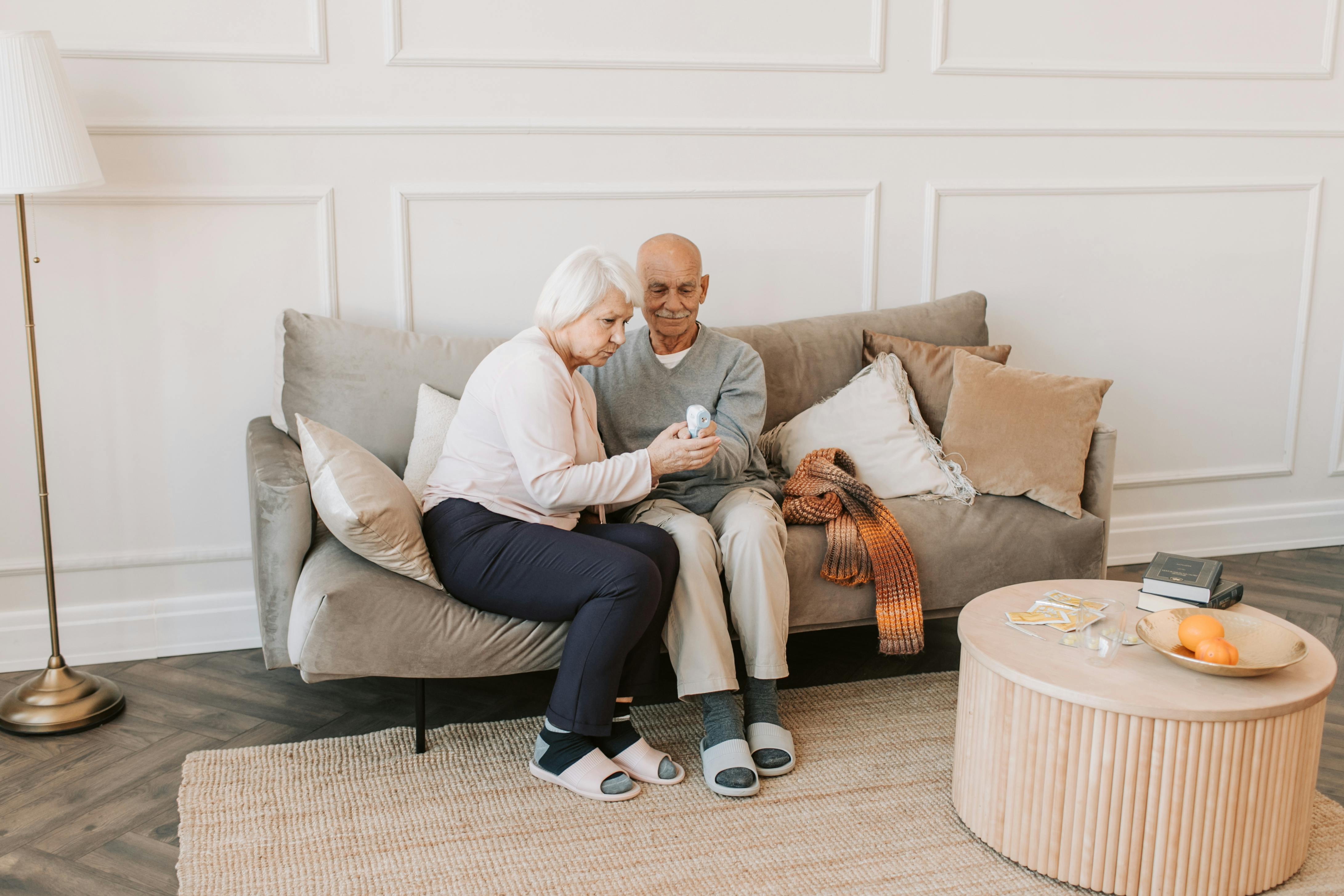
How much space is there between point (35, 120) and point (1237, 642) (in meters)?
2.53

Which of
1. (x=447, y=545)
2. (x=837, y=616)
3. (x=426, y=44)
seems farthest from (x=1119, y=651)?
(x=426, y=44)

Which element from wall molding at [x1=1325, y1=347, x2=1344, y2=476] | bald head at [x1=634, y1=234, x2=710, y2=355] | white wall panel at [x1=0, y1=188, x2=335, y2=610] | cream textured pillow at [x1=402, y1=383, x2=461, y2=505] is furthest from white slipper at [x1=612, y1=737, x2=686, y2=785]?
wall molding at [x1=1325, y1=347, x2=1344, y2=476]

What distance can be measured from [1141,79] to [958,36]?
0.63m

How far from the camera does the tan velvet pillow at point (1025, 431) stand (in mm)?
2643

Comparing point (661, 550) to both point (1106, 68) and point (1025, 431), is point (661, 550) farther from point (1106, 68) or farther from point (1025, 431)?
point (1106, 68)

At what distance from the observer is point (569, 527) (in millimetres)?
2271

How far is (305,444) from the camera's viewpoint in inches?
85.3

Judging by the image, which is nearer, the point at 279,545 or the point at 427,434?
the point at 279,545

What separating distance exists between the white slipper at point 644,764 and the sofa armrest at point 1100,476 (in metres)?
1.23

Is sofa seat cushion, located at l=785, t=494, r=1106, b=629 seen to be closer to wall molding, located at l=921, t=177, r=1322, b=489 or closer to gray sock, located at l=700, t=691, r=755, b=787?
gray sock, located at l=700, t=691, r=755, b=787

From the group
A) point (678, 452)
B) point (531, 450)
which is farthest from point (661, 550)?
point (531, 450)

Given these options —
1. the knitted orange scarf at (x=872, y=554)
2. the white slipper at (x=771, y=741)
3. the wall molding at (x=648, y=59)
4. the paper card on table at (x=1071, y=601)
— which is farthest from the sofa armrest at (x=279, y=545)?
the paper card on table at (x=1071, y=601)

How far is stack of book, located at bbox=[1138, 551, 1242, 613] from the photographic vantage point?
203cm

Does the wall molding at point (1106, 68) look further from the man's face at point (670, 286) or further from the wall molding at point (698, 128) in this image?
the man's face at point (670, 286)
